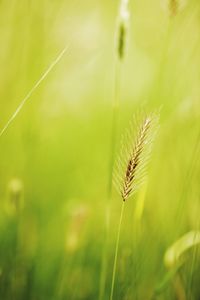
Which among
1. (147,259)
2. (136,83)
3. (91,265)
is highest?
(136,83)

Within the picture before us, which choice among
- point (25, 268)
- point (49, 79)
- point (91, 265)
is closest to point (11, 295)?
point (25, 268)

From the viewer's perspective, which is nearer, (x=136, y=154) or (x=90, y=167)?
(x=136, y=154)

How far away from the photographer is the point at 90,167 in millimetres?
2643

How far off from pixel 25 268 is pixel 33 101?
920 mm

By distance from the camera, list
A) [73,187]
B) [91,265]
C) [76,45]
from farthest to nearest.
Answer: [76,45]
[73,187]
[91,265]

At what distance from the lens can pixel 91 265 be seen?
7.01 ft

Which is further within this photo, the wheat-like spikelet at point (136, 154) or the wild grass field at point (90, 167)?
the wild grass field at point (90, 167)

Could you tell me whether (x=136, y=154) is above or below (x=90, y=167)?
above

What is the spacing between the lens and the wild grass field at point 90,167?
156 cm

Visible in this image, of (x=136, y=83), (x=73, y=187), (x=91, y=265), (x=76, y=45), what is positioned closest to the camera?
(x=91, y=265)

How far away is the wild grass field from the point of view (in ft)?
5.10

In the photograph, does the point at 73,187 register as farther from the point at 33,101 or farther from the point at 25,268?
the point at 25,268

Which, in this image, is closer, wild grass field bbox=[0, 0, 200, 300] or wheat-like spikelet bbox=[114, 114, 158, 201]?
wheat-like spikelet bbox=[114, 114, 158, 201]

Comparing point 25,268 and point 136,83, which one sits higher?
point 136,83
